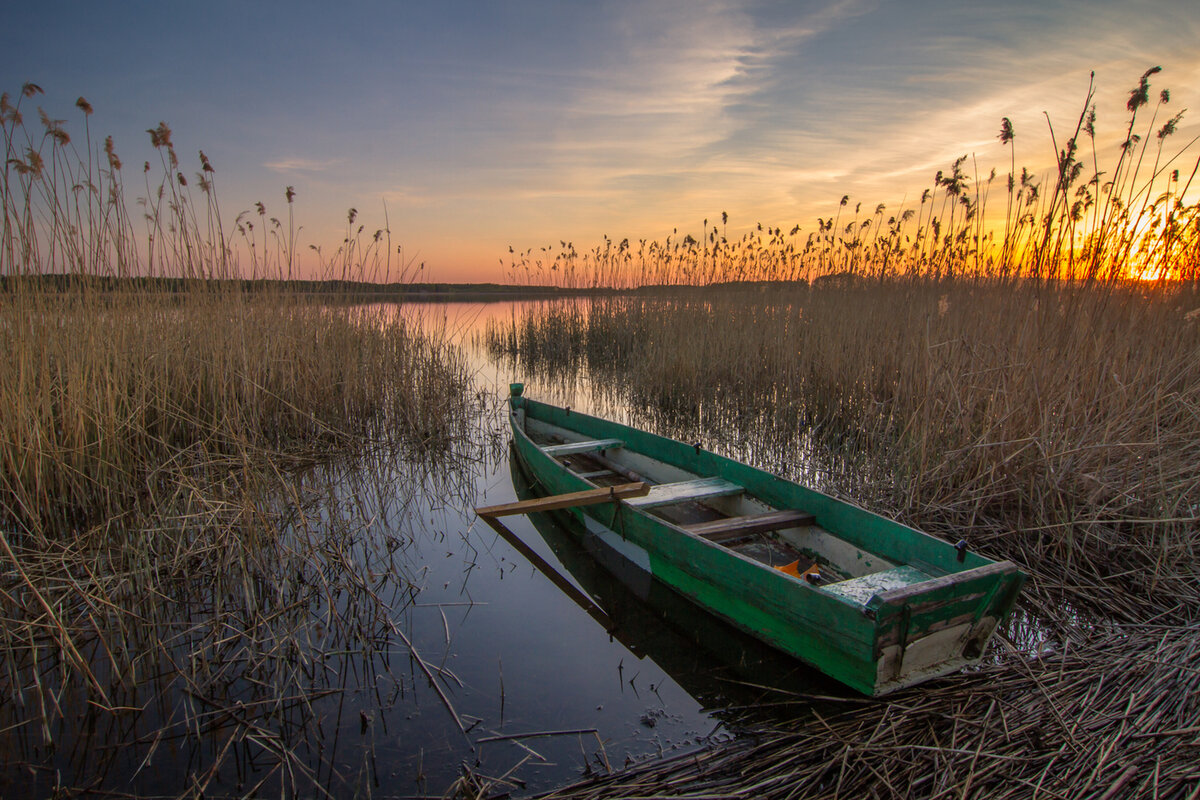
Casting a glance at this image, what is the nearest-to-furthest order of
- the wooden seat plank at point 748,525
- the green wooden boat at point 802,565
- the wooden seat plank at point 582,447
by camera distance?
1. the green wooden boat at point 802,565
2. the wooden seat plank at point 748,525
3. the wooden seat plank at point 582,447

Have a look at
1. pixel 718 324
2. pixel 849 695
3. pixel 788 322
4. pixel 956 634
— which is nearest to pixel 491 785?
pixel 849 695

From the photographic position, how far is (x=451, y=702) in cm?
253

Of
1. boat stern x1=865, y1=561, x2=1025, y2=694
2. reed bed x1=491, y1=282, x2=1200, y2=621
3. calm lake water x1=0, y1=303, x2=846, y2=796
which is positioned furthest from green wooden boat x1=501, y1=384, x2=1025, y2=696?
reed bed x1=491, y1=282, x2=1200, y2=621

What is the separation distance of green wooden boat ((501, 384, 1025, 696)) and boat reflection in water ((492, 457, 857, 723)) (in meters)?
0.12

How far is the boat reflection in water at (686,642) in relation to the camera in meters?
2.56

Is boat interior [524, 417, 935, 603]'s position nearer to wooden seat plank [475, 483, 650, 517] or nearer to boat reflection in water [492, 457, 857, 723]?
wooden seat plank [475, 483, 650, 517]

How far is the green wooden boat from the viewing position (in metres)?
2.23

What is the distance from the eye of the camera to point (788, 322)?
7.11 meters

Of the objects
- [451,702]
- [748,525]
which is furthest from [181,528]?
[748,525]

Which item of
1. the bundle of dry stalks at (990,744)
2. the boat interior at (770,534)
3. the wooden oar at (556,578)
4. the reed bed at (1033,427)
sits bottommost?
the wooden oar at (556,578)

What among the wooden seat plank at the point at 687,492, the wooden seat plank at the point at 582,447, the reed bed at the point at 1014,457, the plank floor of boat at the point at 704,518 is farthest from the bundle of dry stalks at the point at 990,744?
the wooden seat plank at the point at 582,447

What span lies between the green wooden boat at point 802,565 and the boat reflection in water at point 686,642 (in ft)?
0.39

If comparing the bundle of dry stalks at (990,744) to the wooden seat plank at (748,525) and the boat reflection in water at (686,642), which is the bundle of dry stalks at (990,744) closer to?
the boat reflection in water at (686,642)

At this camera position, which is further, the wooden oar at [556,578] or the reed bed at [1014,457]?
the wooden oar at [556,578]
